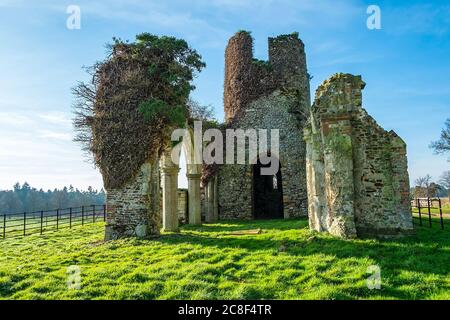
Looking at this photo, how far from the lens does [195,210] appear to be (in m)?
16.3

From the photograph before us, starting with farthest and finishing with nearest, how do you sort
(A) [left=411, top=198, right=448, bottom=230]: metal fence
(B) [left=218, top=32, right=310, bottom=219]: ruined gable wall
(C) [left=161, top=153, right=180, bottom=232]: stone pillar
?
(B) [left=218, top=32, right=310, bottom=219]: ruined gable wall, (C) [left=161, top=153, right=180, bottom=232]: stone pillar, (A) [left=411, top=198, right=448, bottom=230]: metal fence

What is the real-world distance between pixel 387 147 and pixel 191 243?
6307mm

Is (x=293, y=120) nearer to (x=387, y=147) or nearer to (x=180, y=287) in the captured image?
(x=387, y=147)

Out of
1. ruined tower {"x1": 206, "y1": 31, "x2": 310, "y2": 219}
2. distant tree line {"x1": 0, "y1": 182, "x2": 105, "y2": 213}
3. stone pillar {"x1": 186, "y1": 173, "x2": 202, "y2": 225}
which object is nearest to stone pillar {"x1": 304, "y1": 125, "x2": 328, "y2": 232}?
stone pillar {"x1": 186, "y1": 173, "x2": 202, "y2": 225}

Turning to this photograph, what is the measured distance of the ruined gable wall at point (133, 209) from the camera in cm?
1185

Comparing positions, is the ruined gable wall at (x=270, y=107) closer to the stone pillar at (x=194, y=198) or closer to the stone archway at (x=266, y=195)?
the stone pillar at (x=194, y=198)

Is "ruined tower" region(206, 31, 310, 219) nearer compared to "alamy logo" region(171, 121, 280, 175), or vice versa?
"ruined tower" region(206, 31, 310, 219)

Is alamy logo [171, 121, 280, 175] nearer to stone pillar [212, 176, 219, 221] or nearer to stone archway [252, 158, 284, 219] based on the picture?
stone pillar [212, 176, 219, 221]

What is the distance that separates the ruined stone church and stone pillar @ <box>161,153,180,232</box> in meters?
0.04

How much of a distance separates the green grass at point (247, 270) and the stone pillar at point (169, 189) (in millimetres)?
3604

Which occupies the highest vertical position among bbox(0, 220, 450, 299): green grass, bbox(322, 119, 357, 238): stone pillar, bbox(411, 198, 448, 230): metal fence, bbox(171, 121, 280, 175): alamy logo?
bbox(171, 121, 280, 175): alamy logo

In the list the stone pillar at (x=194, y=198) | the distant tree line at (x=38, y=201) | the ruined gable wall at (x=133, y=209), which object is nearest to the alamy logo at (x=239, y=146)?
the stone pillar at (x=194, y=198)

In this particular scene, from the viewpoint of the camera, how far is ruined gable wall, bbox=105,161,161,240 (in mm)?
11852
